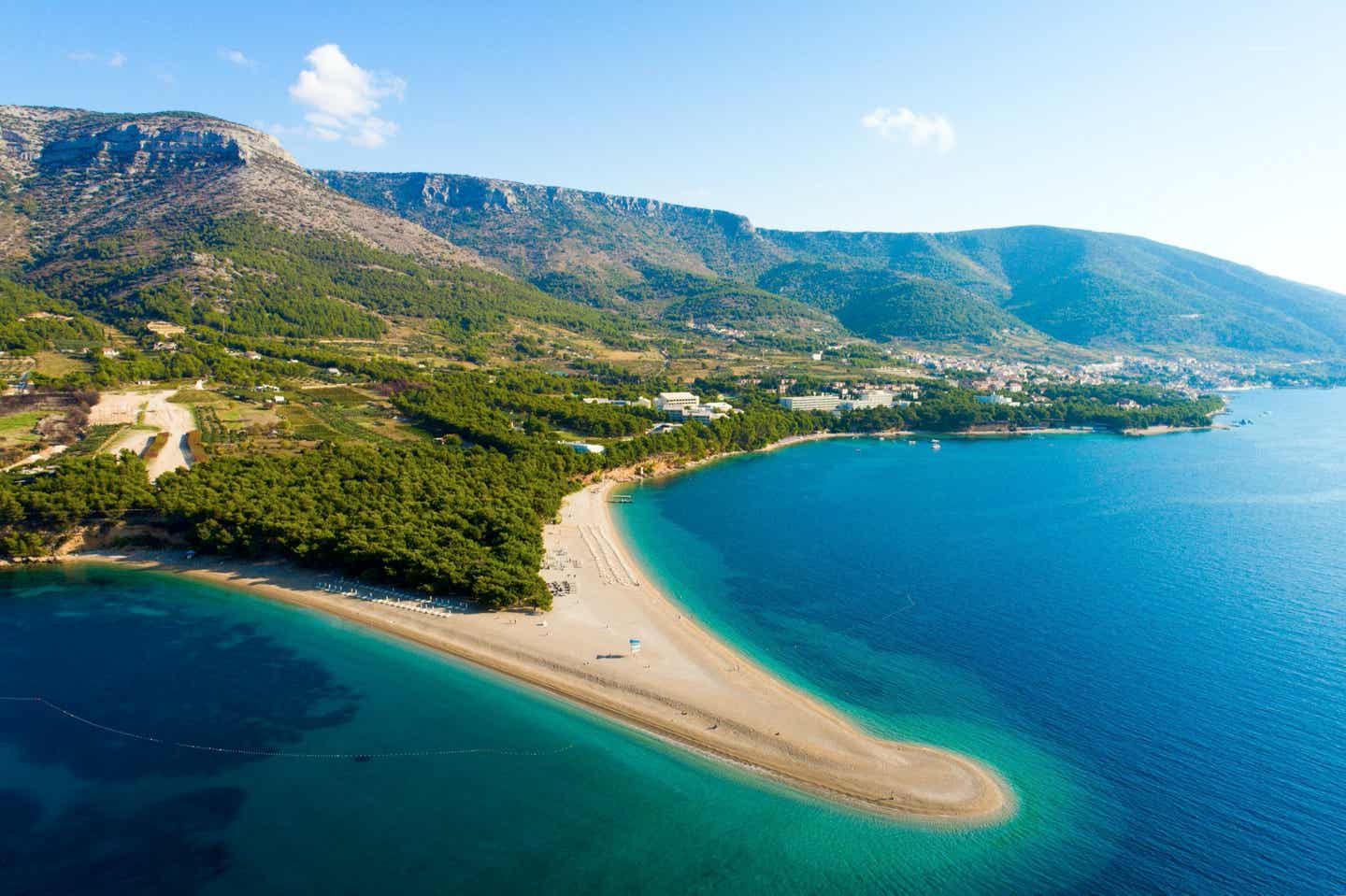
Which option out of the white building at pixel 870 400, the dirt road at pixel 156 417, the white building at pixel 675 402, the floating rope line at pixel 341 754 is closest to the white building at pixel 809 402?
the white building at pixel 870 400

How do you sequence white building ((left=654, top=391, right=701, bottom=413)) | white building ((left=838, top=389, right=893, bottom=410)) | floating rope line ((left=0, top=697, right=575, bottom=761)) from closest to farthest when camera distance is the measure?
1. floating rope line ((left=0, top=697, right=575, bottom=761))
2. white building ((left=654, top=391, right=701, bottom=413))
3. white building ((left=838, top=389, right=893, bottom=410))

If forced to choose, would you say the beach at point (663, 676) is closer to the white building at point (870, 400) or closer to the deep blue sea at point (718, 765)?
the deep blue sea at point (718, 765)

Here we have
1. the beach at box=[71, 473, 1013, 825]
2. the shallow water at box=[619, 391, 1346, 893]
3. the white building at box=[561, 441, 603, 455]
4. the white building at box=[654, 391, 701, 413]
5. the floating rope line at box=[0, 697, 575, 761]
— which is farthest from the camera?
the white building at box=[654, 391, 701, 413]

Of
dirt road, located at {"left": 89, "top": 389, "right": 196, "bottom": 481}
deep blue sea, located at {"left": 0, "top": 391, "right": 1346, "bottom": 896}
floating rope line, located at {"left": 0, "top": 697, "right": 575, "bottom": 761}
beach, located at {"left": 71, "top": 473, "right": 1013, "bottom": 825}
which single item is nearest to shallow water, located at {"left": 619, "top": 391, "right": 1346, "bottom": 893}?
deep blue sea, located at {"left": 0, "top": 391, "right": 1346, "bottom": 896}

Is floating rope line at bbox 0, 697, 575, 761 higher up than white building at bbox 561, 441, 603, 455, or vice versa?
white building at bbox 561, 441, 603, 455

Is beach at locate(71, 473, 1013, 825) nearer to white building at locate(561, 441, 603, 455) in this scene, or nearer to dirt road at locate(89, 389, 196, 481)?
dirt road at locate(89, 389, 196, 481)

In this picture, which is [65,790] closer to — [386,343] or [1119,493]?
[1119,493]
